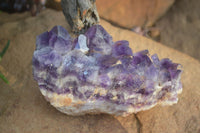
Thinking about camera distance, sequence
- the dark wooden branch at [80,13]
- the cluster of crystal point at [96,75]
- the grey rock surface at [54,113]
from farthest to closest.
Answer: the dark wooden branch at [80,13], the grey rock surface at [54,113], the cluster of crystal point at [96,75]

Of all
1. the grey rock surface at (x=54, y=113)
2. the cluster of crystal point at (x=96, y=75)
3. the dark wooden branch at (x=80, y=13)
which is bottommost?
the grey rock surface at (x=54, y=113)

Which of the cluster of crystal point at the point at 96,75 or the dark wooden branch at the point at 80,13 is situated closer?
the cluster of crystal point at the point at 96,75

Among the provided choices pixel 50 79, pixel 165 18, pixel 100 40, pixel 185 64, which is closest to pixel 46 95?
pixel 50 79

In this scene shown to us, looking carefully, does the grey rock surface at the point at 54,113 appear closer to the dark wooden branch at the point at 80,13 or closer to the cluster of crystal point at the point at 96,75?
the cluster of crystal point at the point at 96,75

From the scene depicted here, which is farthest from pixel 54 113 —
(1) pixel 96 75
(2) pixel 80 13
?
(2) pixel 80 13

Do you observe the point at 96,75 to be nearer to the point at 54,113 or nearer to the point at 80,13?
the point at 54,113

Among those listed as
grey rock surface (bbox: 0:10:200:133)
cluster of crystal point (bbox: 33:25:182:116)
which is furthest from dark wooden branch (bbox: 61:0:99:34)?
grey rock surface (bbox: 0:10:200:133)

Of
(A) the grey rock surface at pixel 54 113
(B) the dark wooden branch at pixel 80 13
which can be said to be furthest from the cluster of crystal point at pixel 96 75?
(B) the dark wooden branch at pixel 80 13
